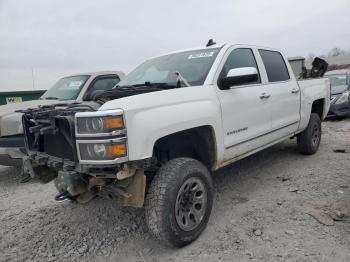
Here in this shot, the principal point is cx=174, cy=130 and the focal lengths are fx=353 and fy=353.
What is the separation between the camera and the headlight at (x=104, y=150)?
274 cm

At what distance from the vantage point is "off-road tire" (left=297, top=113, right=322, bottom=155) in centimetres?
602

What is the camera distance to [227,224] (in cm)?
366

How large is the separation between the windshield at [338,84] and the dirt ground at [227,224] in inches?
256

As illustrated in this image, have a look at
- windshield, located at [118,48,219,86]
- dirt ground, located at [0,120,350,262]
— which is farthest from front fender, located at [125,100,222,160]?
dirt ground, located at [0,120,350,262]

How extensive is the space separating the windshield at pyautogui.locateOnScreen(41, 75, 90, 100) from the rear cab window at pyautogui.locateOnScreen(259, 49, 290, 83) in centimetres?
365

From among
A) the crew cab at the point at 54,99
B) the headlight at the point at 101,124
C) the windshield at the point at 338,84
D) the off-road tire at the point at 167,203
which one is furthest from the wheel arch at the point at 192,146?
the windshield at the point at 338,84

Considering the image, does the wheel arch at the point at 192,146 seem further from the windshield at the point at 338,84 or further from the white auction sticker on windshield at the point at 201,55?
the windshield at the point at 338,84

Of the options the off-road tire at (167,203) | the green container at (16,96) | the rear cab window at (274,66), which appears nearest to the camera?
the off-road tire at (167,203)

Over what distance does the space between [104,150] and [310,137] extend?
14.3 feet

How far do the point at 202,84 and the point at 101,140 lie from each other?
1442 mm

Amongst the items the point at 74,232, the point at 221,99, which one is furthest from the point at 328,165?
the point at 74,232

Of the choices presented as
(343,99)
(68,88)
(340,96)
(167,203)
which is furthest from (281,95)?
(340,96)

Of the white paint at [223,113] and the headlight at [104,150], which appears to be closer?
the headlight at [104,150]

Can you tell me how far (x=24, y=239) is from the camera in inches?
146
